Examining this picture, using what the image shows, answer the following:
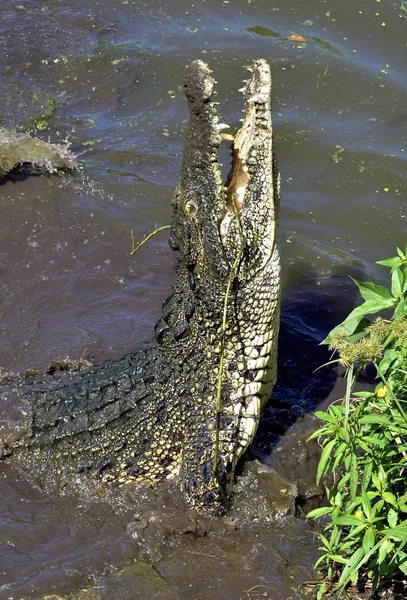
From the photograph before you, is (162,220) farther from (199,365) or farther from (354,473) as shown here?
(354,473)

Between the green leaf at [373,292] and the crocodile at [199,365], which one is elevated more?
the green leaf at [373,292]

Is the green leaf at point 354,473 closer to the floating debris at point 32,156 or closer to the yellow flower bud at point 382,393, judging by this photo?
the yellow flower bud at point 382,393

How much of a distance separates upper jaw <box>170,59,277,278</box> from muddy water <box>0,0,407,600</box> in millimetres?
1450

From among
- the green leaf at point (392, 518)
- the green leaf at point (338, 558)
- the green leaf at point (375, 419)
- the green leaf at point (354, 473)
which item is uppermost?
the green leaf at point (375, 419)

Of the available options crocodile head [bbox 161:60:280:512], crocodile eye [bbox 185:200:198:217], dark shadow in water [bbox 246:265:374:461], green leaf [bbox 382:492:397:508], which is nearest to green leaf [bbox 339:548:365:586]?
green leaf [bbox 382:492:397:508]

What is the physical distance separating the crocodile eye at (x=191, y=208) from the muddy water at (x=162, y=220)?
164cm

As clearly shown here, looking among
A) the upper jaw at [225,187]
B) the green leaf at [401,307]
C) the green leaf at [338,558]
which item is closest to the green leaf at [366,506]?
the green leaf at [338,558]

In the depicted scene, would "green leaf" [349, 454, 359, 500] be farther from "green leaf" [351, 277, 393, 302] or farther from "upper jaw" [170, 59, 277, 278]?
"upper jaw" [170, 59, 277, 278]

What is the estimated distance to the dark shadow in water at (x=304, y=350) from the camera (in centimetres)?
533

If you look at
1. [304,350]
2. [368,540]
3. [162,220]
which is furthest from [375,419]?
[162,220]

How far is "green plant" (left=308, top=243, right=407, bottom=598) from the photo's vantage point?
3.19 metres

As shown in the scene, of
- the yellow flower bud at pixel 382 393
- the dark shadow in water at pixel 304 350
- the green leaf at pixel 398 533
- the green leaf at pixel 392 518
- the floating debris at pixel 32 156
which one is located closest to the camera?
the green leaf at pixel 398 533

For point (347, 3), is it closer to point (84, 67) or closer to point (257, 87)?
point (84, 67)

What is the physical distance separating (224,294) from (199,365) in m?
0.47
